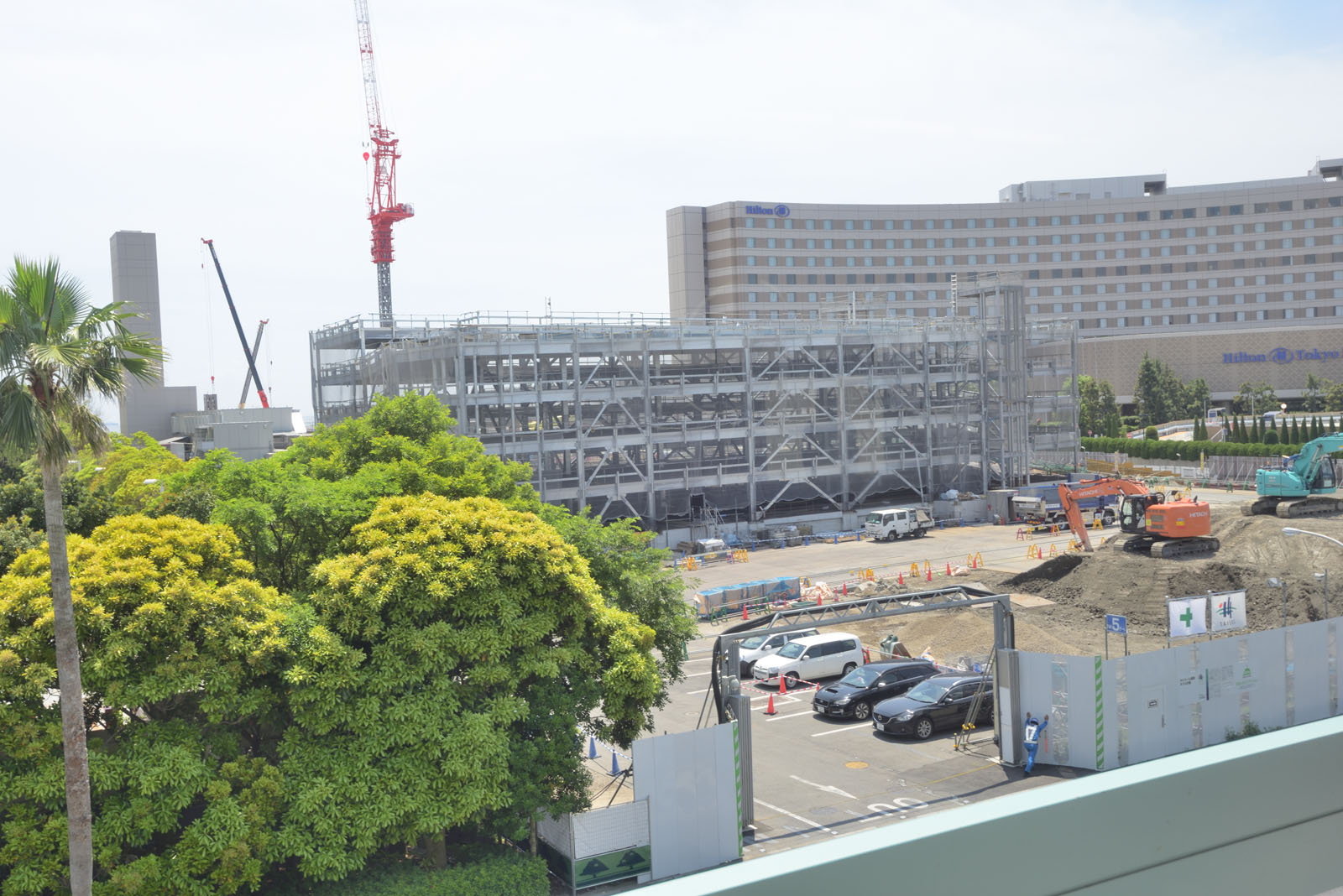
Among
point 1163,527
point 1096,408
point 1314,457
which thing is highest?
point 1096,408

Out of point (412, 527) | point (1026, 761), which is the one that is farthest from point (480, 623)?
point (1026, 761)

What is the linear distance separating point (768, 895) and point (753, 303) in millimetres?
111353

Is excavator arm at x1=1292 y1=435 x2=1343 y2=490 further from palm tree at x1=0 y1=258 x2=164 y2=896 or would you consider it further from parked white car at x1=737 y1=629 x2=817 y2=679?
palm tree at x1=0 y1=258 x2=164 y2=896

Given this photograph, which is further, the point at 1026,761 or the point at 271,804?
the point at 1026,761

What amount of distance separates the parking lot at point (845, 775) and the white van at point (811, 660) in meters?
2.26

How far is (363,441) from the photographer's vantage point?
2281 centimetres

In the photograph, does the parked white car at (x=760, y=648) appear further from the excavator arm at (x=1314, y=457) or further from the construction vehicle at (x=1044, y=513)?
the excavator arm at (x=1314, y=457)

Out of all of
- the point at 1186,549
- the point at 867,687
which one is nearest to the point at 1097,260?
the point at 1186,549

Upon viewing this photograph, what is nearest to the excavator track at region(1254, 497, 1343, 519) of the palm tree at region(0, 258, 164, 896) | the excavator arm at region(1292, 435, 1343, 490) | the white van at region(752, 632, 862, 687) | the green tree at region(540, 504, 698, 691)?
the excavator arm at region(1292, 435, 1343, 490)

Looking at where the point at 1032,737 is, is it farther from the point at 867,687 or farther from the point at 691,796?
the point at 691,796

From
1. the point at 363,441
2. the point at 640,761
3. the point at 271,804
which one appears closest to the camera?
the point at 271,804

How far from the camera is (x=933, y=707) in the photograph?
2375cm

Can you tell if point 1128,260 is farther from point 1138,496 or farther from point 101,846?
point 101,846

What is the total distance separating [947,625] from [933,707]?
10.1m
